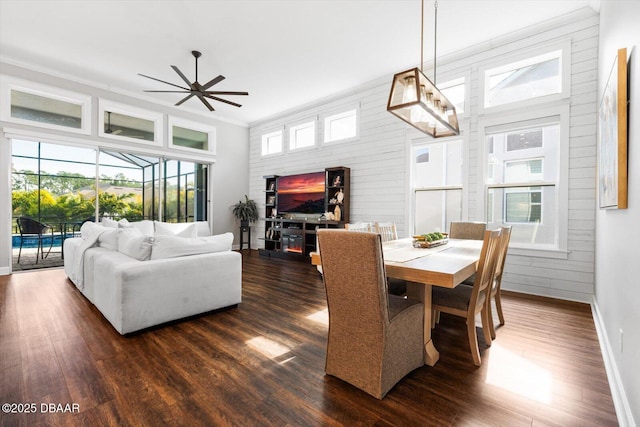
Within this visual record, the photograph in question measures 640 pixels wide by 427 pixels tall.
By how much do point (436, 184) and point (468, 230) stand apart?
1.29 meters

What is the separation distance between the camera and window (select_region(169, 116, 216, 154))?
6.80 m

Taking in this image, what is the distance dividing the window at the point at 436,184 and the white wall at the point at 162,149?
5.03 meters

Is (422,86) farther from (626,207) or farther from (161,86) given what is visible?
(161,86)

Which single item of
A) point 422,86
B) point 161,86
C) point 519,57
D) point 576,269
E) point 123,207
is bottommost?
point 576,269

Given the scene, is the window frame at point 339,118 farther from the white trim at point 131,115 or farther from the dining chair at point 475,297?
the dining chair at point 475,297

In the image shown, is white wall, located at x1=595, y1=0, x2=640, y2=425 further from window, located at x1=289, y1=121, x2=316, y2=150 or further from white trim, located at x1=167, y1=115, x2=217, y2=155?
white trim, located at x1=167, y1=115, x2=217, y2=155

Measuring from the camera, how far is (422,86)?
88.3 inches

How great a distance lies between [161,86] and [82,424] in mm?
5965

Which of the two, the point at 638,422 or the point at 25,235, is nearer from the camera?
the point at 638,422

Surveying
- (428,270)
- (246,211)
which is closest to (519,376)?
(428,270)

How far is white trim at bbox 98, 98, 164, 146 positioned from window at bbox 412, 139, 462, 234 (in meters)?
5.58

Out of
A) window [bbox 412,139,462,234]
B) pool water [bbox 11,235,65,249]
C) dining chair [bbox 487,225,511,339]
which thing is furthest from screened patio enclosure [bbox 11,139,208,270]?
dining chair [bbox 487,225,511,339]

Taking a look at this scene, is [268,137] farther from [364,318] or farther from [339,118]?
[364,318]

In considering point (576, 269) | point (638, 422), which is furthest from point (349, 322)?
point (576, 269)
